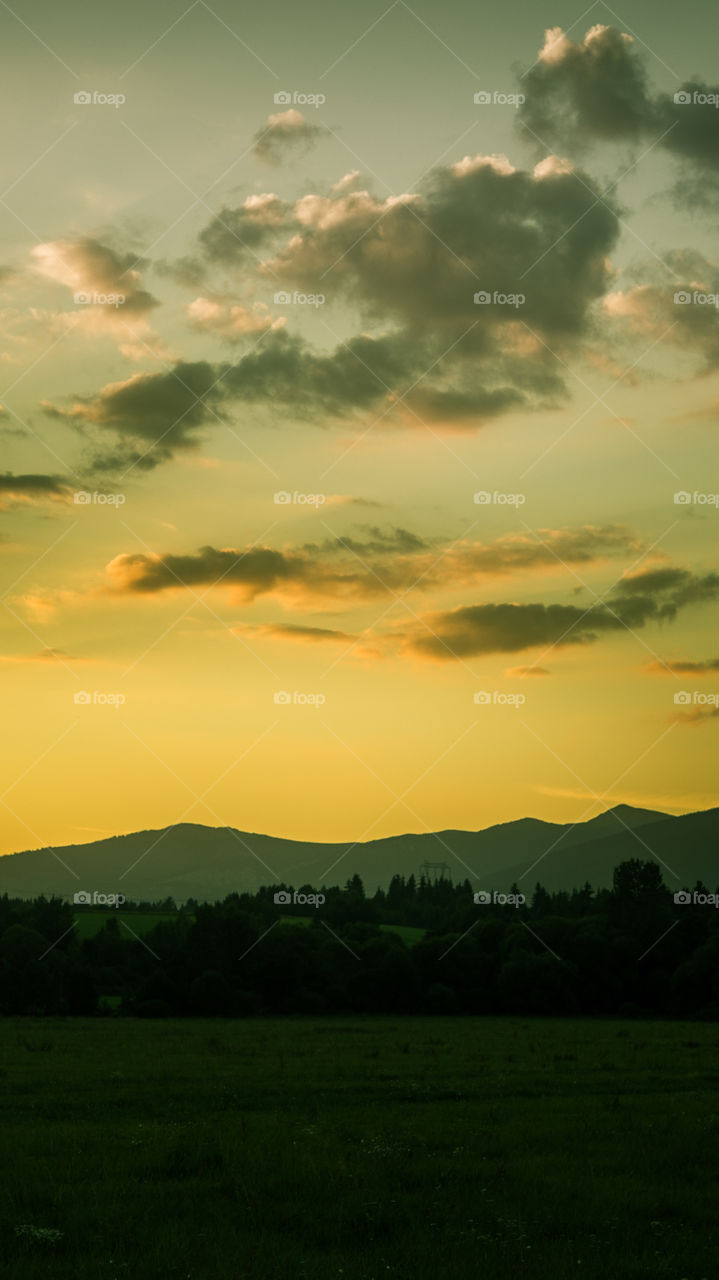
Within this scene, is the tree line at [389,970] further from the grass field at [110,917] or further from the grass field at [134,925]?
the grass field at [110,917]

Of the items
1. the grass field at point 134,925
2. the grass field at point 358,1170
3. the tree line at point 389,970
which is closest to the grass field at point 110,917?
the grass field at point 134,925

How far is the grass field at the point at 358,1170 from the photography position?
11.1 m

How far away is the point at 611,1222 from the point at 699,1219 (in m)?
1.22

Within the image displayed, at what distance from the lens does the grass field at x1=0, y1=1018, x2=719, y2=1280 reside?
36.4 ft

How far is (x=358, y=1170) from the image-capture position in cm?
1459

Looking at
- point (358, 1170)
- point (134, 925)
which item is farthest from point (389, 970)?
point (358, 1170)

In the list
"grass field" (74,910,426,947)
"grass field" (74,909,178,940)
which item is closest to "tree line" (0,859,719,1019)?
"grass field" (74,910,426,947)

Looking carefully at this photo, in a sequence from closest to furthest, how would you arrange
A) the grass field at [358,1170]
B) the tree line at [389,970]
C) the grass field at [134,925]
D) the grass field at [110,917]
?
the grass field at [358,1170]
the tree line at [389,970]
the grass field at [134,925]
the grass field at [110,917]

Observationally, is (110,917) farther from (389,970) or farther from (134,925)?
(389,970)

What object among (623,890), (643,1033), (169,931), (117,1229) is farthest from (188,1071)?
(623,890)

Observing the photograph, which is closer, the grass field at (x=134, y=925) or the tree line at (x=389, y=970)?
the tree line at (x=389, y=970)

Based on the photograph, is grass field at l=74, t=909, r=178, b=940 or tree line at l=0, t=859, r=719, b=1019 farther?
grass field at l=74, t=909, r=178, b=940

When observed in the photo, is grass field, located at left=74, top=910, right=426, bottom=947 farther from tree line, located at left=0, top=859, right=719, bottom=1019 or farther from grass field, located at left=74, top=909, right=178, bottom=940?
tree line, located at left=0, top=859, right=719, bottom=1019

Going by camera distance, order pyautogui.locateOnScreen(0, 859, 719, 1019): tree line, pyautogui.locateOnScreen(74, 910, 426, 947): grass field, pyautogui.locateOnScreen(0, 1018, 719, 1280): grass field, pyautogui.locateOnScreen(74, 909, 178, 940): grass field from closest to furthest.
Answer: pyautogui.locateOnScreen(0, 1018, 719, 1280): grass field → pyautogui.locateOnScreen(0, 859, 719, 1019): tree line → pyautogui.locateOnScreen(74, 910, 426, 947): grass field → pyautogui.locateOnScreen(74, 909, 178, 940): grass field
